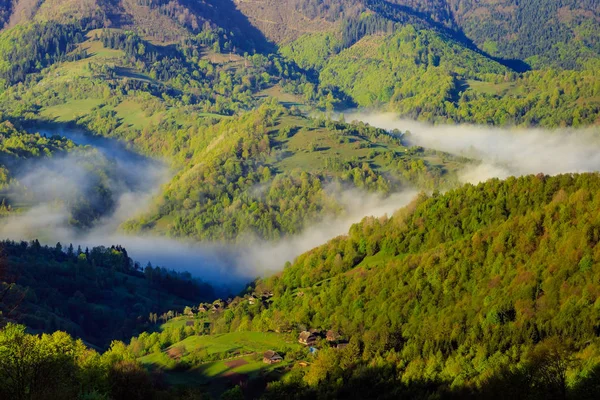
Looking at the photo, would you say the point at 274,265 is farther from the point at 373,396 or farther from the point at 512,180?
the point at 373,396

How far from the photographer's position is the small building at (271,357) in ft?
307

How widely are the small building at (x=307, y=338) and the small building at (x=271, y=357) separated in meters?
4.94

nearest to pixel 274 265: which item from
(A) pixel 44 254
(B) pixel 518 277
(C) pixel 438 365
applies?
(A) pixel 44 254

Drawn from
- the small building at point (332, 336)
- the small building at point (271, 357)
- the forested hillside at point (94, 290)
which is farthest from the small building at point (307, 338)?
the forested hillside at point (94, 290)

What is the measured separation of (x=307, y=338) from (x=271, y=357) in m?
6.73

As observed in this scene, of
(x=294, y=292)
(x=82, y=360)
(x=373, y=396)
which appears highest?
(x=294, y=292)

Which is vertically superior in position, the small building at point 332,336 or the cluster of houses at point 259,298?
the cluster of houses at point 259,298

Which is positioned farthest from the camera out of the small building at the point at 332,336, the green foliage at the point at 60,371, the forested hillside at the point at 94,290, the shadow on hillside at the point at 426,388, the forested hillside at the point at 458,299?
the forested hillside at the point at 94,290

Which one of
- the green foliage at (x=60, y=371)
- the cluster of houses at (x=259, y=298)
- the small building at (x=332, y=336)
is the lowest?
the green foliage at (x=60, y=371)

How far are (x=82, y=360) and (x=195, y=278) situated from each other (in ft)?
415

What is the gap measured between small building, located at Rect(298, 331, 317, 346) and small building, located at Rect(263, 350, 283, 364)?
16.2 ft

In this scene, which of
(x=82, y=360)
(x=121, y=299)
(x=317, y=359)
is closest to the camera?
(x=82, y=360)

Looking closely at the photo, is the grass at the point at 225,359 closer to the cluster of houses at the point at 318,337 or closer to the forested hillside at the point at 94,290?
the cluster of houses at the point at 318,337

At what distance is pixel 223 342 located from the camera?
106750 millimetres
